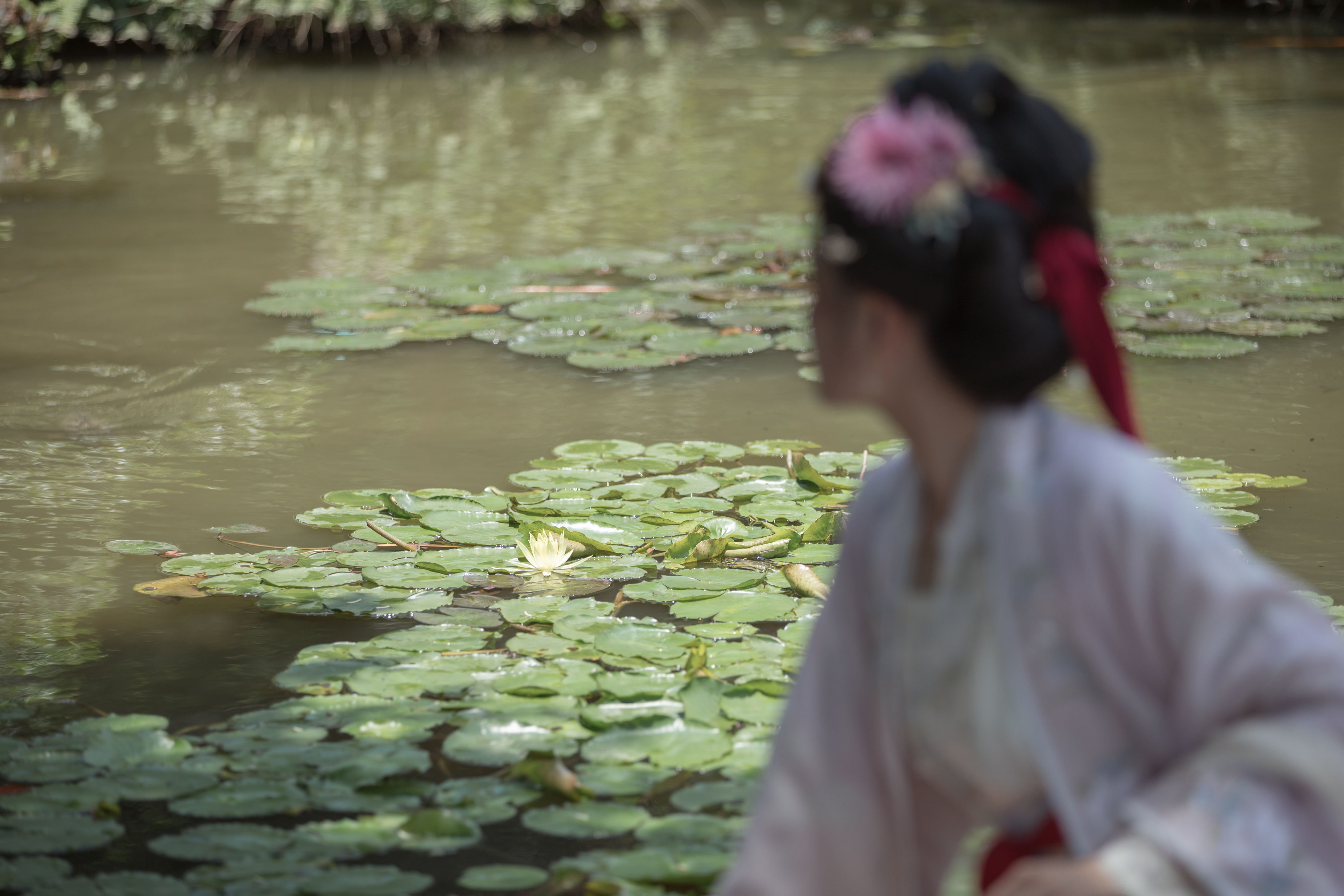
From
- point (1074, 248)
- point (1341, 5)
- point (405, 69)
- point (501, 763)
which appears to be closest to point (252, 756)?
point (501, 763)

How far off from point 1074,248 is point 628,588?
154cm

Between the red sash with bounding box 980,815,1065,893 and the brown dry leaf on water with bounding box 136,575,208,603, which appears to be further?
the brown dry leaf on water with bounding box 136,575,208,603

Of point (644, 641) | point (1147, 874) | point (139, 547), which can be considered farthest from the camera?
point (139, 547)

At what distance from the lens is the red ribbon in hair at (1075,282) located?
99cm

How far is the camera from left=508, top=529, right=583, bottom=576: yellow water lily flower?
100 inches

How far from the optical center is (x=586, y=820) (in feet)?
5.94

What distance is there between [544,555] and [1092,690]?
162 cm

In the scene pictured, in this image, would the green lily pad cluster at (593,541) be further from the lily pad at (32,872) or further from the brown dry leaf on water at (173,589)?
the lily pad at (32,872)

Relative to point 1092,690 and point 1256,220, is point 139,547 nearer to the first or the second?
point 1092,690

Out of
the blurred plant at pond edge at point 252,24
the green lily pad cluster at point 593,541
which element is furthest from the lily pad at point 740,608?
the blurred plant at pond edge at point 252,24

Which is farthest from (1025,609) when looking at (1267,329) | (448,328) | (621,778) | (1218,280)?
(1218,280)

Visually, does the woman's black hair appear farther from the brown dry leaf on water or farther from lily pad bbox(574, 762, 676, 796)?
the brown dry leaf on water

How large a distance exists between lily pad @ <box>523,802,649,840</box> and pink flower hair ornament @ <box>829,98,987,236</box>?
3.32ft

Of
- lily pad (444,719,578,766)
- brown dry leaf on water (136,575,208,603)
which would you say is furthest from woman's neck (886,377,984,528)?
brown dry leaf on water (136,575,208,603)
